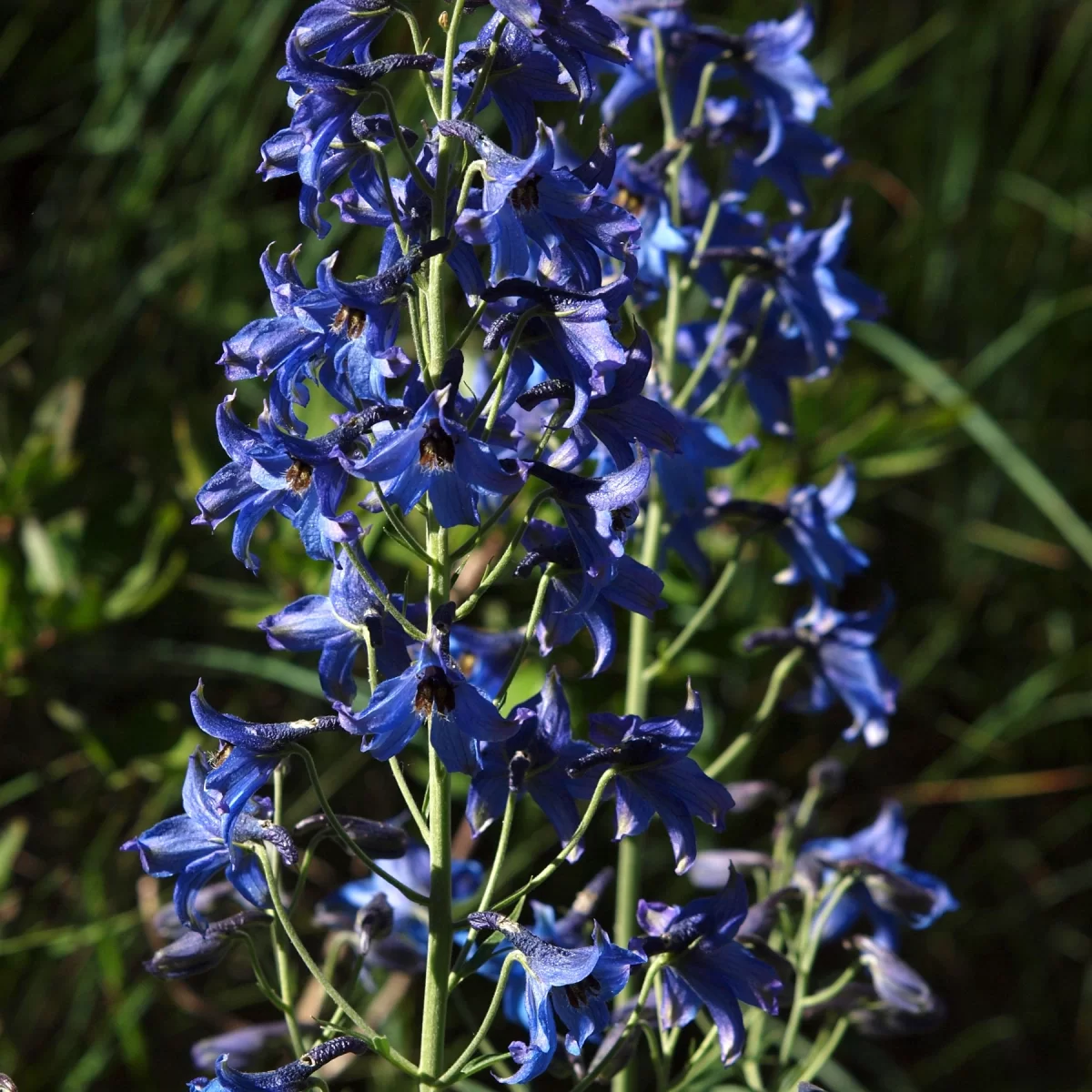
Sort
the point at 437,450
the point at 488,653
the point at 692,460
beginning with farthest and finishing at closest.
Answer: the point at 692,460
the point at 488,653
the point at 437,450

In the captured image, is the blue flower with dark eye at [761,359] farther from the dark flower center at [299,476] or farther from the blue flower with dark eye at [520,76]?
the dark flower center at [299,476]

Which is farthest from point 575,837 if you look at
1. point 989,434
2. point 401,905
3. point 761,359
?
point 989,434

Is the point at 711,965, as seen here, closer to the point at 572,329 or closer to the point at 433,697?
the point at 433,697

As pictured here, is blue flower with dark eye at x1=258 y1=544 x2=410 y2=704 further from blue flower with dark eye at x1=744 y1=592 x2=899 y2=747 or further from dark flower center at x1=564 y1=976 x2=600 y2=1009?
blue flower with dark eye at x1=744 y1=592 x2=899 y2=747

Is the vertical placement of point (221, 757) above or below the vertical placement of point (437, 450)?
below

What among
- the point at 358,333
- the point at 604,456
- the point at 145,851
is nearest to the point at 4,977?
the point at 145,851

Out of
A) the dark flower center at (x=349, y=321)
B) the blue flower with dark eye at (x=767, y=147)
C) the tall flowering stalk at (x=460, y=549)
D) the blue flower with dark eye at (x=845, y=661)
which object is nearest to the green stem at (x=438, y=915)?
the tall flowering stalk at (x=460, y=549)

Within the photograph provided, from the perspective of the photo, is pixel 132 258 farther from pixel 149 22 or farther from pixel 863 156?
pixel 863 156
